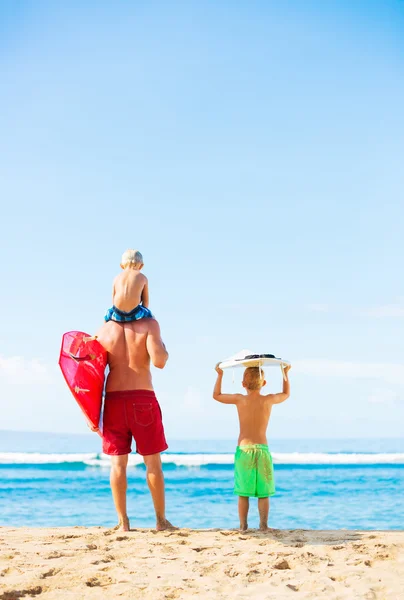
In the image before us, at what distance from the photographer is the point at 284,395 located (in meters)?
6.23

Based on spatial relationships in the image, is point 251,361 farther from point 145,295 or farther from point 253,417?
point 145,295

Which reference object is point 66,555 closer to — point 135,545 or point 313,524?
point 135,545

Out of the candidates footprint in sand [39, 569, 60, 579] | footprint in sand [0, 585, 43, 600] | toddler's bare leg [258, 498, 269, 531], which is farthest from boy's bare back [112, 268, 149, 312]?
footprint in sand [0, 585, 43, 600]

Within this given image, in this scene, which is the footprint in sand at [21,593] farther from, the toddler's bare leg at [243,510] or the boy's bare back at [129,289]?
the boy's bare back at [129,289]

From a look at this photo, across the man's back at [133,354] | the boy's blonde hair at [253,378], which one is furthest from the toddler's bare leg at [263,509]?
the man's back at [133,354]

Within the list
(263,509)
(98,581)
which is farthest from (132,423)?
(98,581)

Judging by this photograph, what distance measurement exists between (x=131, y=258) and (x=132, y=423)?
1520 millimetres

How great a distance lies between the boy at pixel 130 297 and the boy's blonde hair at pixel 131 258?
1 centimetres

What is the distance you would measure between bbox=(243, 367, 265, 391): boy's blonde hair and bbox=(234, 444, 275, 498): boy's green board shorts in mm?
540

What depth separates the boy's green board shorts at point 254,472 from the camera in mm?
5887

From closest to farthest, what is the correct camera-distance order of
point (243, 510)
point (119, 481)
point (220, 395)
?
point (119, 481) → point (243, 510) → point (220, 395)

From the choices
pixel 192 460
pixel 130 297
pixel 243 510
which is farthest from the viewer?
pixel 192 460

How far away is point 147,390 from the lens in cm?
573

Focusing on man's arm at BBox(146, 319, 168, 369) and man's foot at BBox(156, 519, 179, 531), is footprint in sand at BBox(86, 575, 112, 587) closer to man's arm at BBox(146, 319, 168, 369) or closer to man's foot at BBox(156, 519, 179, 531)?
man's foot at BBox(156, 519, 179, 531)
